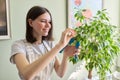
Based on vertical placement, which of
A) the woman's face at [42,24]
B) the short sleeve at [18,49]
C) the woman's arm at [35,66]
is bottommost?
the woman's arm at [35,66]

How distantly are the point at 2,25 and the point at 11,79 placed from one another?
1.45 ft

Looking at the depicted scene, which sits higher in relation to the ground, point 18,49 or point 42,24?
point 42,24

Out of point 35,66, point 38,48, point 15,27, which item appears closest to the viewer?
point 35,66

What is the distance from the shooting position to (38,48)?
120 cm

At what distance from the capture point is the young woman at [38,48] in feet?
3.18

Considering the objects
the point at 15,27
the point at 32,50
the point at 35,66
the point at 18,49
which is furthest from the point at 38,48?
the point at 15,27

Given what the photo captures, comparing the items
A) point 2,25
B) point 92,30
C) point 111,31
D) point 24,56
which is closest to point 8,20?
point 2,25

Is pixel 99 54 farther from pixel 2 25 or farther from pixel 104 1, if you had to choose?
pixel 104 1

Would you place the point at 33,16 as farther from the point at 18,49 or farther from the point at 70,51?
the point at 70,51

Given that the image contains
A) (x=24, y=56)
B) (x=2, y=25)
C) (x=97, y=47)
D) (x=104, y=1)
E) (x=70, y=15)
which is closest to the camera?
(x=24, y=56)

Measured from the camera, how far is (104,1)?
85.7 inches

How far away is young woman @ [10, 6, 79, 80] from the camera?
0.97 metres

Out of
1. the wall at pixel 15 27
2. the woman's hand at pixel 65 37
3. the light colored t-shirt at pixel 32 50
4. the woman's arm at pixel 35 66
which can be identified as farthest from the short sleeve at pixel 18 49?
the wall at pixel 15 27

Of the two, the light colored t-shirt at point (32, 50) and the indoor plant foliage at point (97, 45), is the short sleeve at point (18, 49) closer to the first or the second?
the light colored t-shirt at point (32, 50)
